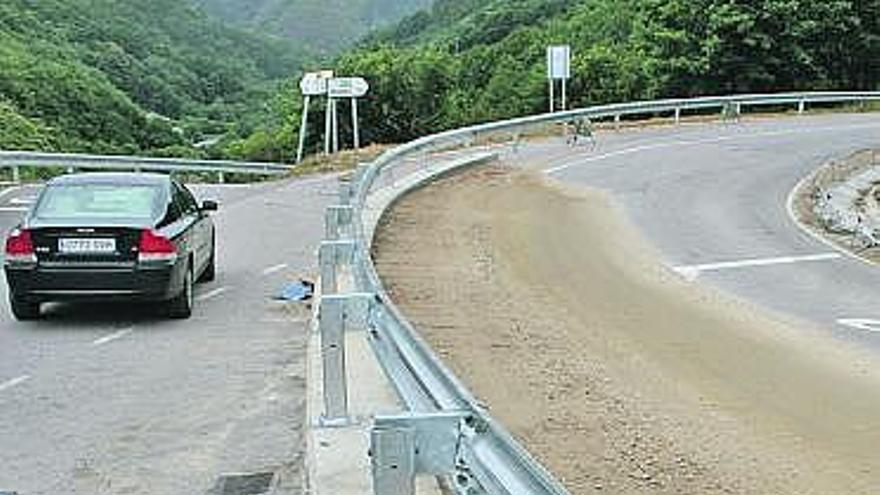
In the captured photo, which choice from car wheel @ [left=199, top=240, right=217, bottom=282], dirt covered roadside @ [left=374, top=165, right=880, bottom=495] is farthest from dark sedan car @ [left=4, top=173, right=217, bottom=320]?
car wheel @ [left=199, top=240, right=217, bottom=282]

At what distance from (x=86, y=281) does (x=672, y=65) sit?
139ft

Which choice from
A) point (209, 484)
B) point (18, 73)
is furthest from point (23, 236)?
point (18, 73)

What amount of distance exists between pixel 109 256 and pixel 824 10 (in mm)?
45049

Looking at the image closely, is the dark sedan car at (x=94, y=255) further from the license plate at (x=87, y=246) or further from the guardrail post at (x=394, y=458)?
the guardrail post at (x=394, y=458)

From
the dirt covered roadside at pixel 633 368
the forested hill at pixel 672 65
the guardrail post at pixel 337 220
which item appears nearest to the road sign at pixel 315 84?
the forested hill at pixel 672 65

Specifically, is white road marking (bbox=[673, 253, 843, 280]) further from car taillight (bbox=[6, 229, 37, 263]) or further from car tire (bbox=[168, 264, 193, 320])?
car taillight (bbox=[6, 229, 37, 263])

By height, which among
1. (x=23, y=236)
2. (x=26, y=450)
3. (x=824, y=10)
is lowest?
(x=26, y=450)

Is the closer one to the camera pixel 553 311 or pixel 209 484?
pixel 209 484

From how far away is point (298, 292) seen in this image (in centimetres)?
1582

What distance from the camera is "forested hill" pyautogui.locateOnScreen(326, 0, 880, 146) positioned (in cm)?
5344

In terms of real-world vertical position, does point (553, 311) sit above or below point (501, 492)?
below

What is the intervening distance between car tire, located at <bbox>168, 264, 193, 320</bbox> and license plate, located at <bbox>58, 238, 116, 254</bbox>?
907 mm

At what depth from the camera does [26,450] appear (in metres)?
9.06

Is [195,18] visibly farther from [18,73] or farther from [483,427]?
[483,427]
